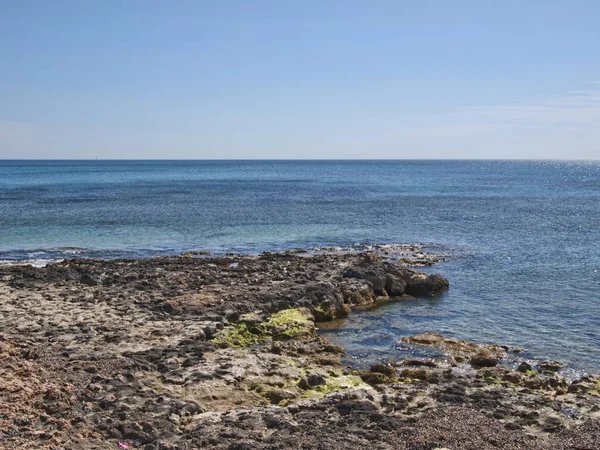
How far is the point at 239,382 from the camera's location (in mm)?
17172

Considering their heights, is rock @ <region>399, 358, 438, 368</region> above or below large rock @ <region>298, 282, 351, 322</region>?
below

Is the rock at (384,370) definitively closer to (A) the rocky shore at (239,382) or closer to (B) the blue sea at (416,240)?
(A) the rocky shore at (239,382)

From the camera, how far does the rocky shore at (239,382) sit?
1363 centimetres

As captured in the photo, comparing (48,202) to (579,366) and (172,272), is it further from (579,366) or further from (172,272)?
(579,366)

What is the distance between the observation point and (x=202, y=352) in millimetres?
19312

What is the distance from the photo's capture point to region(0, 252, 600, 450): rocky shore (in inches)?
537

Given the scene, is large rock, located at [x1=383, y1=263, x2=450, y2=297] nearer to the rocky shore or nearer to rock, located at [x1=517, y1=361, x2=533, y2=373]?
the rocky shore

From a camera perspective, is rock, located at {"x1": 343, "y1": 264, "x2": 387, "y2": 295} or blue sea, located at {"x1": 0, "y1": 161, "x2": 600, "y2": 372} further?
rock, located at {"x1": 343, "y1": 264, "x2": 387, "y2": 295}

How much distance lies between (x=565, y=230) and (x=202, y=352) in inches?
1825

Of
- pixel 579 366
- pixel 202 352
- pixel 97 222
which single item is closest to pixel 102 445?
pixel 202 352

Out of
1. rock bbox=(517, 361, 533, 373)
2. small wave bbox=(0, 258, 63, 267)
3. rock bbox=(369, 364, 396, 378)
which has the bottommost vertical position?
rock bbox=(517, 361, 533, 373)

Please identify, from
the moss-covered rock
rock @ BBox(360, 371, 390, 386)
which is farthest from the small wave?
rock @ BBox(360, 371, 390, 386)

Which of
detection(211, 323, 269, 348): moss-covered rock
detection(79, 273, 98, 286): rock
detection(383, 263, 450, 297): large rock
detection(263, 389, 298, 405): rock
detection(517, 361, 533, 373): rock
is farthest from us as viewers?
detection(383, 263, 450, 297): large rock

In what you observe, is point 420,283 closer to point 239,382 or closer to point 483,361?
point 483,361
